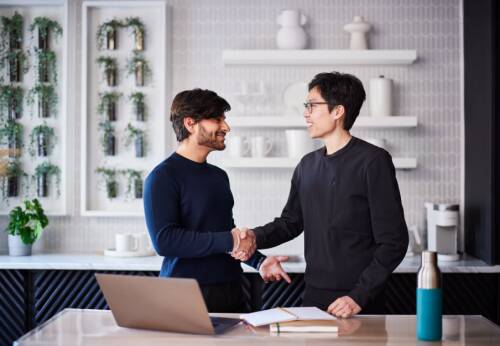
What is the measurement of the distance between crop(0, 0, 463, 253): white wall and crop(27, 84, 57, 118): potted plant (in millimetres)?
126

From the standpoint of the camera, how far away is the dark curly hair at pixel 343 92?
255 cm

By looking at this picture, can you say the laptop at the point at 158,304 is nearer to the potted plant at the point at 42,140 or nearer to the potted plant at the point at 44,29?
the potted plant at the point at 42,140

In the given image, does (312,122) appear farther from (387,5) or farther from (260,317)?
(387,5)

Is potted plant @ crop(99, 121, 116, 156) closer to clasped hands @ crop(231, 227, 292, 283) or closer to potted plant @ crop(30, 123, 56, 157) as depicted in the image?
potted plant @ crop(30, 123, 56, 157)

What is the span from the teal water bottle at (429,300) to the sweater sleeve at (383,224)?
19.6 inches

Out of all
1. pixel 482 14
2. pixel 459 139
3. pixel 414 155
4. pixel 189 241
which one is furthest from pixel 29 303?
pixel 482 14

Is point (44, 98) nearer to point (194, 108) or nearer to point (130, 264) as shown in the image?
point (130, 264)

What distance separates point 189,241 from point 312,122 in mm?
687

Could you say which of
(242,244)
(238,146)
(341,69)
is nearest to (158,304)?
(242,244)

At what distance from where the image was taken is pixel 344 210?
2.46 meters

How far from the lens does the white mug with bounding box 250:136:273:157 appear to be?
4.03 metres

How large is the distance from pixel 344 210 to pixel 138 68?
2179 millimetres

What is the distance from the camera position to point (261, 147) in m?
4.04

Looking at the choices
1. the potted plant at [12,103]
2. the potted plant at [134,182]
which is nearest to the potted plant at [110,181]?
the potted plant at [134,182]
